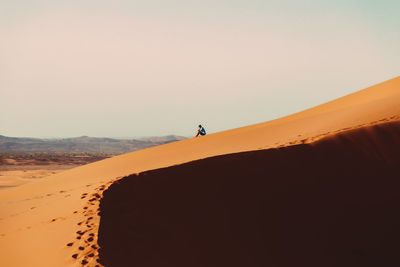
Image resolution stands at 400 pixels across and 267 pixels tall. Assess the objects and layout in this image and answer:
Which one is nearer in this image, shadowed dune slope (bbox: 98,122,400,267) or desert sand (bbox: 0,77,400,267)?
desert sand (bbox: 0,77,400,267)

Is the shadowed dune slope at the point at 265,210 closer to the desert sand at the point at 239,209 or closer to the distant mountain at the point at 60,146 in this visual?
the desert sand at the point at 239,209

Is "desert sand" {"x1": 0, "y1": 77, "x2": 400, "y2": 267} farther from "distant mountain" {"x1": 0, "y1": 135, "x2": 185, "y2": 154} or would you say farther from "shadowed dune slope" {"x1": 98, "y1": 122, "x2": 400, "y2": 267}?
"distant mountain" {"x1": 0, "y1": 135, "x2": 185, "y2": 154}

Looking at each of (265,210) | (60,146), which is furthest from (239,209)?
(60,146)

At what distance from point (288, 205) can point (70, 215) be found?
167 inches

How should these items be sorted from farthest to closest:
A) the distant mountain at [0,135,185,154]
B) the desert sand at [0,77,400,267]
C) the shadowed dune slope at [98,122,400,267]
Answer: the distant mountain at [0,135,185,154]
the shadowed dune slope at [98,122,400,267]
the desert sand at [0,77,400,267]

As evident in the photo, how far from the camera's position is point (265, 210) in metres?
6.42

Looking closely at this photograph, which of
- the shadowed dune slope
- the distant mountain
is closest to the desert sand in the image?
the shadowed dune slope

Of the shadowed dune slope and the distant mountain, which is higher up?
the distant mountain

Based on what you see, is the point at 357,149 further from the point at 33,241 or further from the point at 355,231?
the point at 33,241

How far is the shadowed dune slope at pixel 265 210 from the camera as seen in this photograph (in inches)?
207

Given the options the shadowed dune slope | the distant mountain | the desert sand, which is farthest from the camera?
the distant mountain

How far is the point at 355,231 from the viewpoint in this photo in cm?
618

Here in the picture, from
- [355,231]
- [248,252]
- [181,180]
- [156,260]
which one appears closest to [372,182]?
[355,231]

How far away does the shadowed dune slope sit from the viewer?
5262mm
